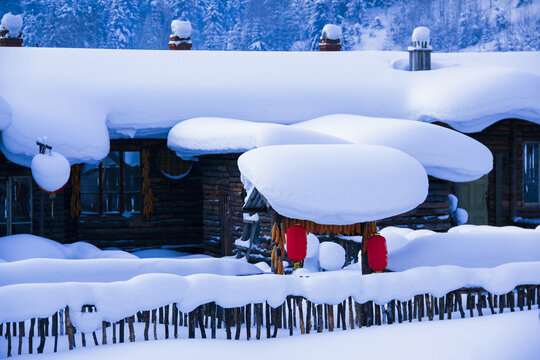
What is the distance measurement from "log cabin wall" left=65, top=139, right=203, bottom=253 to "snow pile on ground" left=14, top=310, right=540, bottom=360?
867cm

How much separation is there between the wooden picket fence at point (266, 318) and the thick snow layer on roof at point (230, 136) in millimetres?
4154

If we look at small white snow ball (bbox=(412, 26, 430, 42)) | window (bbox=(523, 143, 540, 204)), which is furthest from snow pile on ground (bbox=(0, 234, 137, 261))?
window (bbox=(523, 143, 540, 204))

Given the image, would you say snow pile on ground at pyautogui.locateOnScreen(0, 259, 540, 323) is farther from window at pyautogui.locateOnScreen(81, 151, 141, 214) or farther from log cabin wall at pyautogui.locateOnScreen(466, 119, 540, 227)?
window at pyautogui.locateOnScreen(81, 151, 141, 214)

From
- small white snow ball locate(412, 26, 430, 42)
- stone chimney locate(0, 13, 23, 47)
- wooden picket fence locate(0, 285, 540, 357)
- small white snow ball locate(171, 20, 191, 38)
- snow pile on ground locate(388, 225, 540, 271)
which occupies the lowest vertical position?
wooden picket fence locate(0, 285, 540, 357)

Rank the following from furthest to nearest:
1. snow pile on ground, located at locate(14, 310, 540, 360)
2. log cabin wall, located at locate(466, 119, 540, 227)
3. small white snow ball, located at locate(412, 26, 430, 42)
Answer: small white snow ball, located at locate(412, 26, 430, 42)
log cabin wall, located at locate(466, 119, 540, 227)
snow pile on ground, located at locate(14, 310, 540, 360)

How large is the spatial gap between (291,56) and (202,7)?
44087 millimetres

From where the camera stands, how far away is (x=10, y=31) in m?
19.7

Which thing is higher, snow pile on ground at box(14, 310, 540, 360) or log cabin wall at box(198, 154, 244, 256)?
log cabin wall at box(198, 154, 244, 256)

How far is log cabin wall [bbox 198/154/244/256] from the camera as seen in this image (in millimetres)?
14992

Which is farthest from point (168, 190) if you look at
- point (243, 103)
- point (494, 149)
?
point (494, 149)

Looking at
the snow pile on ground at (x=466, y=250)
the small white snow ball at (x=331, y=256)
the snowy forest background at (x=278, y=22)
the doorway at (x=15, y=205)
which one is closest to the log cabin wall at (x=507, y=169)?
the small white snow ball at (x=331, y=256)

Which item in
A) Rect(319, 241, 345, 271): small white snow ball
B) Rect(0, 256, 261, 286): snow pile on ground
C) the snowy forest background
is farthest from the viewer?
the snowy forest background

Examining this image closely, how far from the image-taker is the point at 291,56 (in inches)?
727

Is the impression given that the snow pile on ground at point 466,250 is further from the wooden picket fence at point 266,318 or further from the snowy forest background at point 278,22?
the snowy forest background at point 278,22
